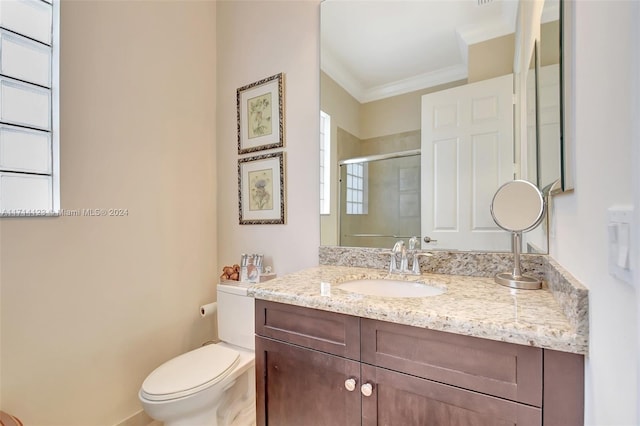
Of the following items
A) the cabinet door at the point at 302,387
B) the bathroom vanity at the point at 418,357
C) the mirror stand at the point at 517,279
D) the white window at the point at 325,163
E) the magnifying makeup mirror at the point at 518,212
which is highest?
the white window at the point at 325,163

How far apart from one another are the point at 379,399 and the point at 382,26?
5.46 feet

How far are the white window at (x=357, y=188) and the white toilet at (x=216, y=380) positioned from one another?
2.61 ft

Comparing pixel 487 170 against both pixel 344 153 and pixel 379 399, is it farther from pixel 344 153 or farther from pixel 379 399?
pixel 379 399

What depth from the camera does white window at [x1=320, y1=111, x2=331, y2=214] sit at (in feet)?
5.36

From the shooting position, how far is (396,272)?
4.41ft

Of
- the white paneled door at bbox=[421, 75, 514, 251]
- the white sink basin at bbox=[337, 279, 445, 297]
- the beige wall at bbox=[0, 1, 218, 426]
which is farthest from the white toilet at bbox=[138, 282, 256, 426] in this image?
the white paneled door at bbox=[421, 75, 514, 251]

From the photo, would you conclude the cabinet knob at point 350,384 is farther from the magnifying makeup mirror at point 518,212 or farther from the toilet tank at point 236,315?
the toilet tank at point 236,315

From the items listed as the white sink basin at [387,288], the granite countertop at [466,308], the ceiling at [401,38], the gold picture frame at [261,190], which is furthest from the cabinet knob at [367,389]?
the ceiling at [401,38]

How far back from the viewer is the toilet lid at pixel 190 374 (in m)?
1.22

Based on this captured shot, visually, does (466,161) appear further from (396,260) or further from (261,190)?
(261,190)

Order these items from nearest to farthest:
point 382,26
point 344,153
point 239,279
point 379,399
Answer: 1. point 379,399
2. point 382,26
3. point 344,153
4. point 239,279

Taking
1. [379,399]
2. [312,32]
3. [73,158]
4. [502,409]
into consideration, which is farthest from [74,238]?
[502,409]

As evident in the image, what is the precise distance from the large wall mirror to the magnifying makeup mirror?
0.21 feet

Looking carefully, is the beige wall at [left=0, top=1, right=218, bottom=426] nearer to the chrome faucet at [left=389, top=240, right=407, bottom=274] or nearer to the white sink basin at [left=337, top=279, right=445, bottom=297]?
the white sink basin at [left=337, top=279, right=445, bottom=297]
